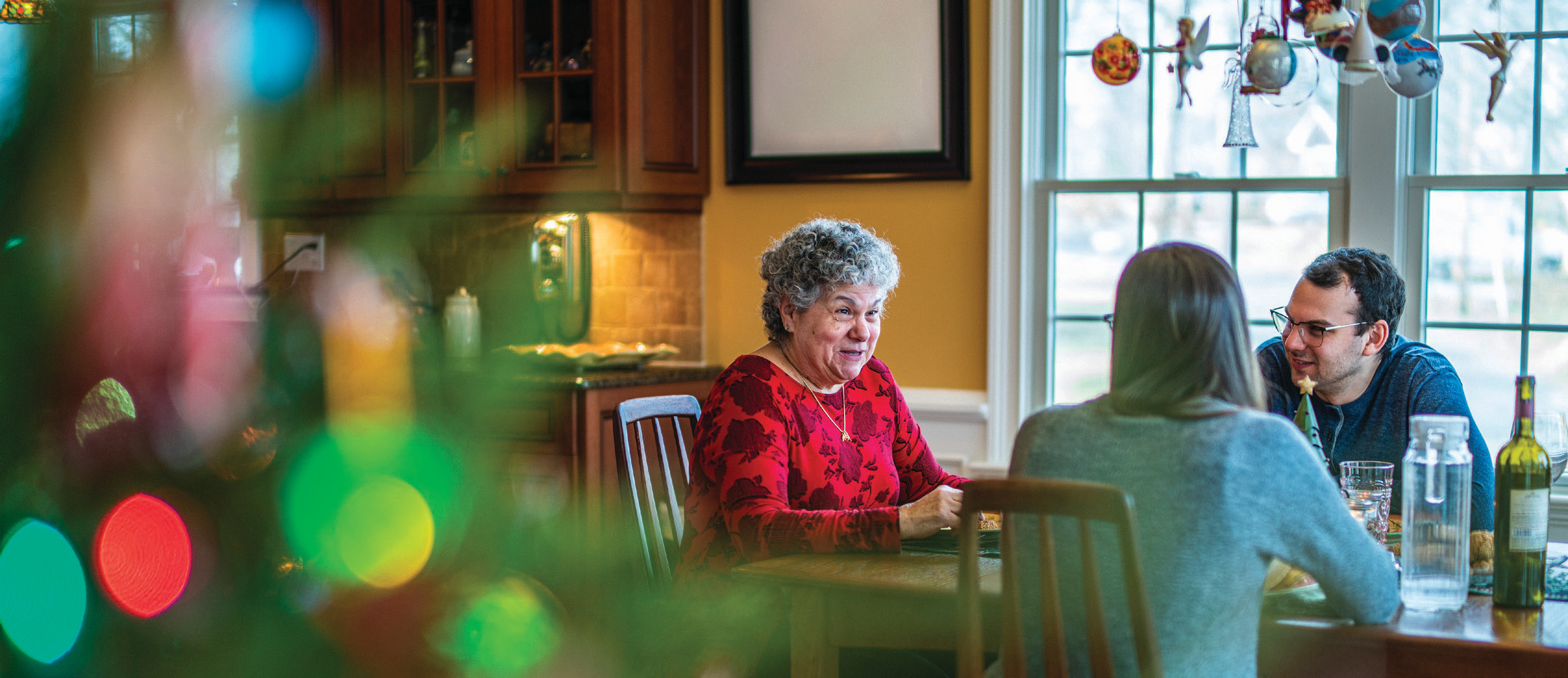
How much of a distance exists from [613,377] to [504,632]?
2.67 ft

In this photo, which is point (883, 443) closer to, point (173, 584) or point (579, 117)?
point (173, 584)

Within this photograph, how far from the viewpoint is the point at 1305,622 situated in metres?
1.42

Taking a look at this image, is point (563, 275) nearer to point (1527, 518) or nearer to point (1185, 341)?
point (1185, 341)

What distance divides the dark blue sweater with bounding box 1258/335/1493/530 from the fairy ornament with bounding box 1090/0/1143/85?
110 centimetres

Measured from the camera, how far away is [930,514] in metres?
1.75

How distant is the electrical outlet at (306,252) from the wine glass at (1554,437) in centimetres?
395

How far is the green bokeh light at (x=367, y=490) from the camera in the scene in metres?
3.84

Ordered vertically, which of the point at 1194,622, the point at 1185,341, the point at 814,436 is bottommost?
the point at 1194,622

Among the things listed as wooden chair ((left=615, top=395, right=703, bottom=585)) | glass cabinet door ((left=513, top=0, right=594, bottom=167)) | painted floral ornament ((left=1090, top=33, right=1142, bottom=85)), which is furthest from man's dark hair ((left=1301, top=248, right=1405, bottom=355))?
glass cabinet door ((left=513, top=0, right=594, bottom=167))

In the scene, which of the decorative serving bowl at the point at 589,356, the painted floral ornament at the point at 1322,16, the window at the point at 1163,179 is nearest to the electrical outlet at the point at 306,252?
the decorative serving bowl at the point at 589,356

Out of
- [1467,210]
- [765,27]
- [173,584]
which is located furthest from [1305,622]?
[765,27]

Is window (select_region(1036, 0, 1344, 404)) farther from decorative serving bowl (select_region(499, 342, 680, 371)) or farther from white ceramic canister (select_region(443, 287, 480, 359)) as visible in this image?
white ceramic canister (select_region(443, 287, 480, 359))

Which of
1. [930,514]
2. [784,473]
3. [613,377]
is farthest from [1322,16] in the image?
[613,377]

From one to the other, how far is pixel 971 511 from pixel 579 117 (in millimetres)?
2761
